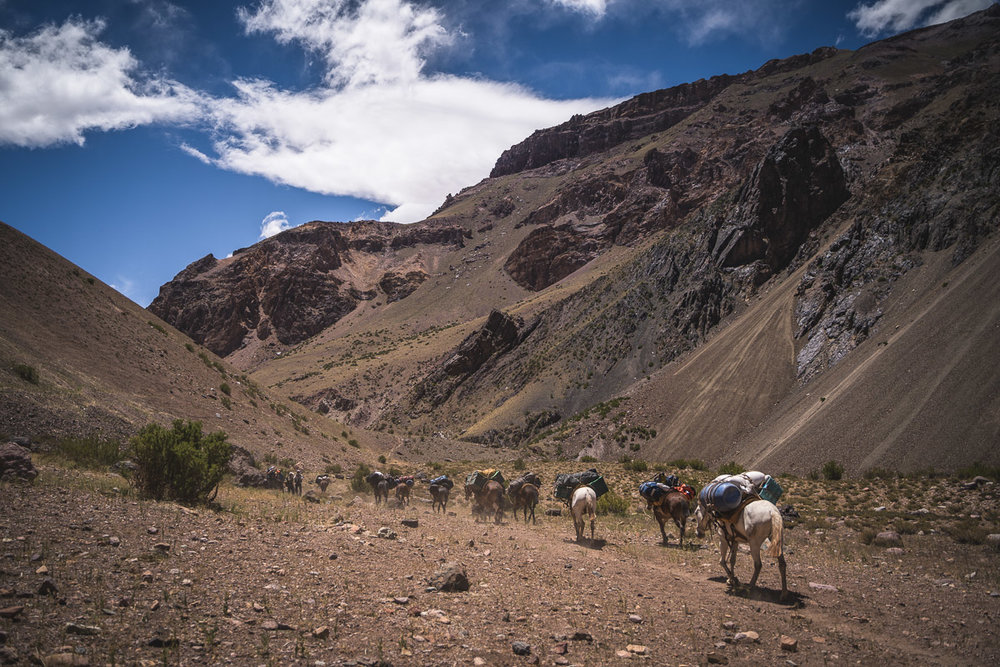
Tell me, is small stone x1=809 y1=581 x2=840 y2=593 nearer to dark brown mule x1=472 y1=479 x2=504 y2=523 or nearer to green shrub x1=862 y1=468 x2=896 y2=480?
dark brown mule x1=472 y1=479 x2=504 y2=523

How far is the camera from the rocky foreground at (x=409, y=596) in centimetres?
532

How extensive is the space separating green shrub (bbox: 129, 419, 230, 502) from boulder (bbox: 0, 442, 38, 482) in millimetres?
1807

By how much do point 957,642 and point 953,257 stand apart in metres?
34.3

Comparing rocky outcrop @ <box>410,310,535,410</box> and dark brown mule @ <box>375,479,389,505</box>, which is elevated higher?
rocky outcrop @ <box>410,310,535,410</box>

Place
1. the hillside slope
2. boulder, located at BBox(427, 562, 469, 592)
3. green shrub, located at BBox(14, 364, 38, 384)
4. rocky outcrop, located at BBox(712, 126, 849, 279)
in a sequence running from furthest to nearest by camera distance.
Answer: rocky outcrop, located at BBox(712, 126, 849, 279)
the hillside slope
green shrub, located at BBox(14, 364, 38, 384)
boulder, located at BBox(427, 562, 469, 592)

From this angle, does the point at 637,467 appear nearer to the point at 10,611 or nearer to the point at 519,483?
the point at 519,483

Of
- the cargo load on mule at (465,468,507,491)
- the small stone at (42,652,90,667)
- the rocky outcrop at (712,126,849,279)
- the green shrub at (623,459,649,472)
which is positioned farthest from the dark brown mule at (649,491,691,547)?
the rocky outcrop at (712,126,849,279)

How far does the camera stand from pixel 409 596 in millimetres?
7176

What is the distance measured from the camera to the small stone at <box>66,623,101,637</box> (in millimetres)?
4848

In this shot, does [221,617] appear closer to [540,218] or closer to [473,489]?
[473,489]

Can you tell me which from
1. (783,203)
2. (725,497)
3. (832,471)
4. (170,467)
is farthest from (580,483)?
(783,203)

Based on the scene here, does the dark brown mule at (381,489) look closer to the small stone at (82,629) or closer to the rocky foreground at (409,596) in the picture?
the rocky foreground at (409,596)

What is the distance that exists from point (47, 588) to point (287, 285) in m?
162

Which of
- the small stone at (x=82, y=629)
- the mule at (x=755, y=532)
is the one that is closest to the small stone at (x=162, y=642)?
the small stone at (x=82, y=629)
